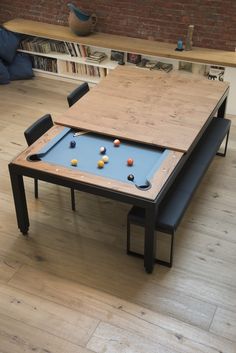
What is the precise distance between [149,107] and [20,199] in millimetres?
1316

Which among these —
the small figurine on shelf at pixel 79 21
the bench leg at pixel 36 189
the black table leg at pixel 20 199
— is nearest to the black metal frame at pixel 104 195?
the black table leg at pixel 20 199

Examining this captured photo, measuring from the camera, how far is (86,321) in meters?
2.93

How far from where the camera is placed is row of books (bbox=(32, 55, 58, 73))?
238 inches

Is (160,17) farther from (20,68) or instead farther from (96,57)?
(20,68)

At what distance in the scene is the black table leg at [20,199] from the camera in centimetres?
327

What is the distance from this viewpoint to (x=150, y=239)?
3.09 metres

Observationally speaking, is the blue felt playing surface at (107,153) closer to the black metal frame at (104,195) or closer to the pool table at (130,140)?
the pool table at (130,140)

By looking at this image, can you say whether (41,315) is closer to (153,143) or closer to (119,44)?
(153,143)

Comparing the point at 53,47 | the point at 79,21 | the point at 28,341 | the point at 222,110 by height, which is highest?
the point at 79,21

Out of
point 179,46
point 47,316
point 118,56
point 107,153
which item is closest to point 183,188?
point 107,153

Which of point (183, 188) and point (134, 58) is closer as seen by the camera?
point (183, 188)

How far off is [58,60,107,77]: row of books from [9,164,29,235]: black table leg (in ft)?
9.19

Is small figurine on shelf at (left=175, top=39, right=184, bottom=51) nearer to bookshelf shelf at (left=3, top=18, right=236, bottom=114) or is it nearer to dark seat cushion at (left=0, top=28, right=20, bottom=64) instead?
bookshelf shelf at (left=3, top=18, right=236, bottom=114)

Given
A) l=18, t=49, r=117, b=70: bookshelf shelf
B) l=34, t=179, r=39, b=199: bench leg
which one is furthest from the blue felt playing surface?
l=18, t=49, r=117, b=70: bookshelf shelf
